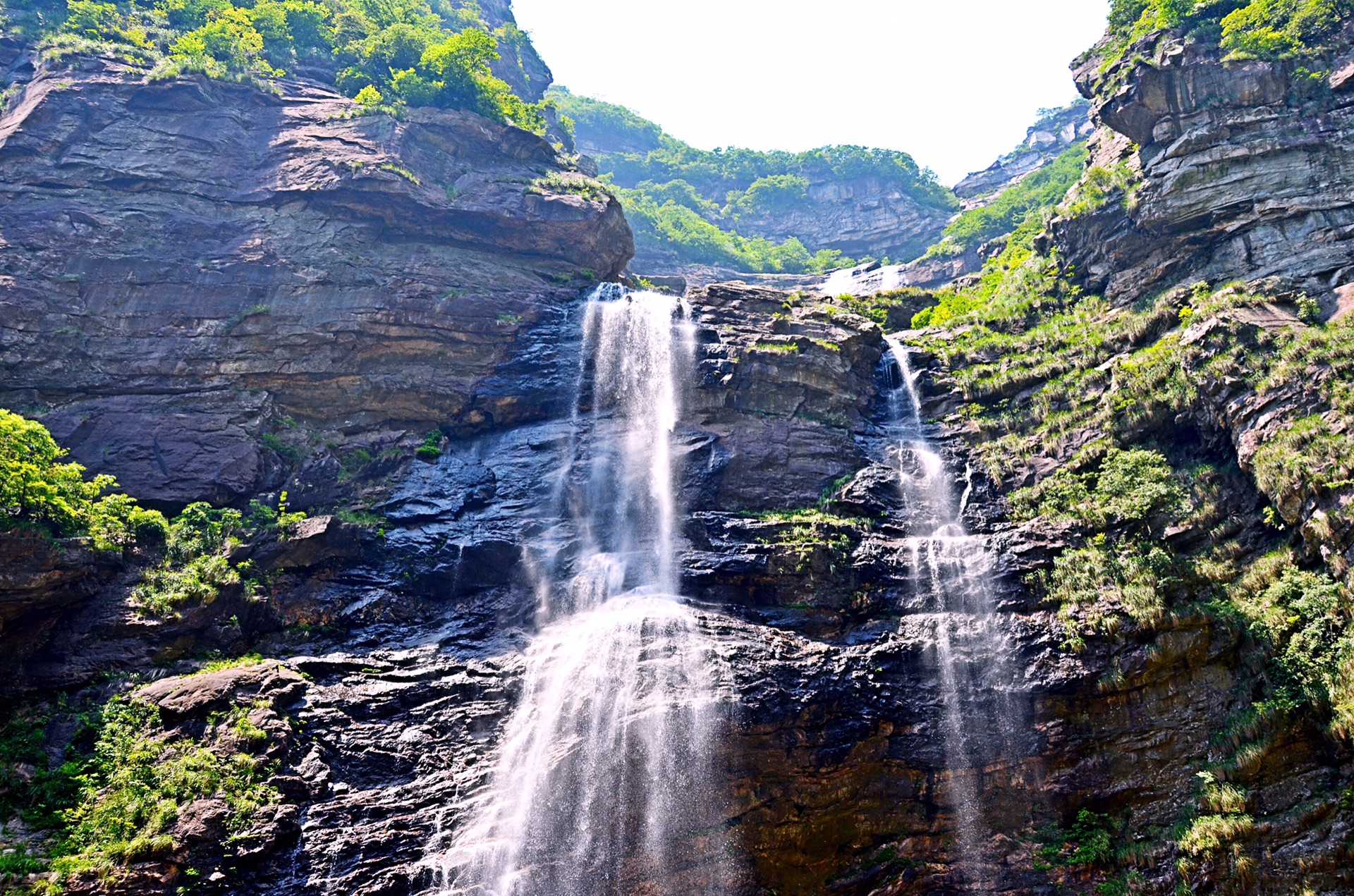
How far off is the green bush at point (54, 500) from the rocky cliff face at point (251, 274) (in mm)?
1452

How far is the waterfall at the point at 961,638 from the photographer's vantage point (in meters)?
14.5

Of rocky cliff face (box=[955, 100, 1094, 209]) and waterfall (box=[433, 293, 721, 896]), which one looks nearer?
waterfall (box=[433, 293, 721, 896])

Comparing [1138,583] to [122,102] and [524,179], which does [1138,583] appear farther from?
[122,102]

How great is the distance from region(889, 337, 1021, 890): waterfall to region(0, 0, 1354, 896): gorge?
0.31 ft

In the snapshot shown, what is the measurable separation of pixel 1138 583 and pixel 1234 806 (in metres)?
4.28

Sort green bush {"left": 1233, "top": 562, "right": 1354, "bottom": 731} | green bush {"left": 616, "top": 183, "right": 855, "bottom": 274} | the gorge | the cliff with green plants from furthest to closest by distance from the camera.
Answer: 1. green bush {"left": 616, "top": 183, "right": 855, "bottom": 274}
2. the gorge
3. the cliff with green plants
4. green bush {"left": 1233, "top": 562, "right": 1354, "bottom": 731}

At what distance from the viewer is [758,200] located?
215 feet

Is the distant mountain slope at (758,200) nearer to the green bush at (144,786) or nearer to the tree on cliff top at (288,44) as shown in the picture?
the tree on cliff top at (288,44)

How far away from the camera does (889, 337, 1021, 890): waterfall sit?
1454 centimetres

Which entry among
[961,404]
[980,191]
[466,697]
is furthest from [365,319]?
[980,191]

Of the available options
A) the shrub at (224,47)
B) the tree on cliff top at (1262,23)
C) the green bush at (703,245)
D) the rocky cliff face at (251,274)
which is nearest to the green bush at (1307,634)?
the tree on cliff top at (1262,23)

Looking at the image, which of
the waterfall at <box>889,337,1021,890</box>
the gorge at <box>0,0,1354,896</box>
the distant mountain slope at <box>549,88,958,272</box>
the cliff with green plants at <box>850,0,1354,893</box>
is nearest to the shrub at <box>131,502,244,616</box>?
the gorge at <box>0,0,1354,896</box>

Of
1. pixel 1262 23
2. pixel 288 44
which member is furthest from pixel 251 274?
pixel 1262 23

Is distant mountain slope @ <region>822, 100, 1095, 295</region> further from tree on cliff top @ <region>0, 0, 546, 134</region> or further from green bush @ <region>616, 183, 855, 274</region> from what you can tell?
tree on cliff top @ <region>0, 0, 546, 134</region>
